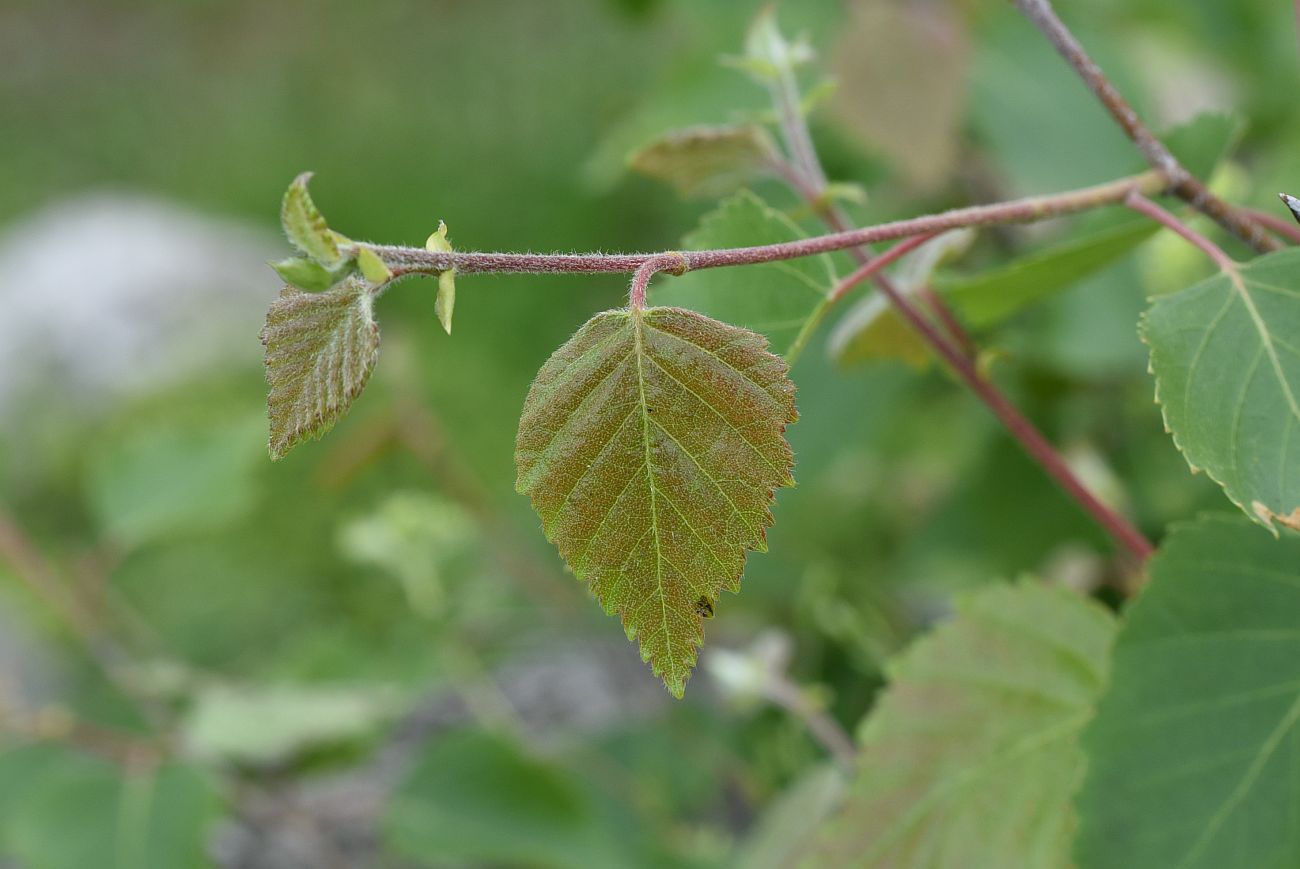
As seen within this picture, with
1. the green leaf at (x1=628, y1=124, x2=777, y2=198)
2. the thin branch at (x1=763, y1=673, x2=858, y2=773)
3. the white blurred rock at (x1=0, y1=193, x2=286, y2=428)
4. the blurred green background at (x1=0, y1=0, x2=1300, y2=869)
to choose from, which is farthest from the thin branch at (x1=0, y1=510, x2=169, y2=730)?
the white blurred rock at (x1=0, y1=193, x2=286, y2=428)

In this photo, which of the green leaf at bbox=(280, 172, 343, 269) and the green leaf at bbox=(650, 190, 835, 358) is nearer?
the green leaf at bbox=(280, 172, 343, 269)

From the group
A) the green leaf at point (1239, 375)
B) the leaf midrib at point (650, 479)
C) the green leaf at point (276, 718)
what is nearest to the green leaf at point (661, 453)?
the leaf midrib at point (650, 479)

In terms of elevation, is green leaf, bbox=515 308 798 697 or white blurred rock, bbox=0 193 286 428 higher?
white blurred rock, bbox=0 193 286 428

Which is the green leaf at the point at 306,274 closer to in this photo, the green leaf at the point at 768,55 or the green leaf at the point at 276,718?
the green leaf at the point at 768,55

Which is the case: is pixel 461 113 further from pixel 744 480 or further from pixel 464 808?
pixel 744 480

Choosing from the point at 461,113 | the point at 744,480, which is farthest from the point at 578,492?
the point at 461,113

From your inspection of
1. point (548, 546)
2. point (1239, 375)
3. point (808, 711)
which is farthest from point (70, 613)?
point (1239, 375)

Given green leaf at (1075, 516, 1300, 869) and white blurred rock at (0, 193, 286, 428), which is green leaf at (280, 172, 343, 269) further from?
white blurred rock at (0, 193, 286, 428)

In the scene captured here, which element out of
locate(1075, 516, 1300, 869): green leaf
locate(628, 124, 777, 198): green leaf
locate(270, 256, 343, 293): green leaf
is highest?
locate(628, 124, 777, 198): green leaf
